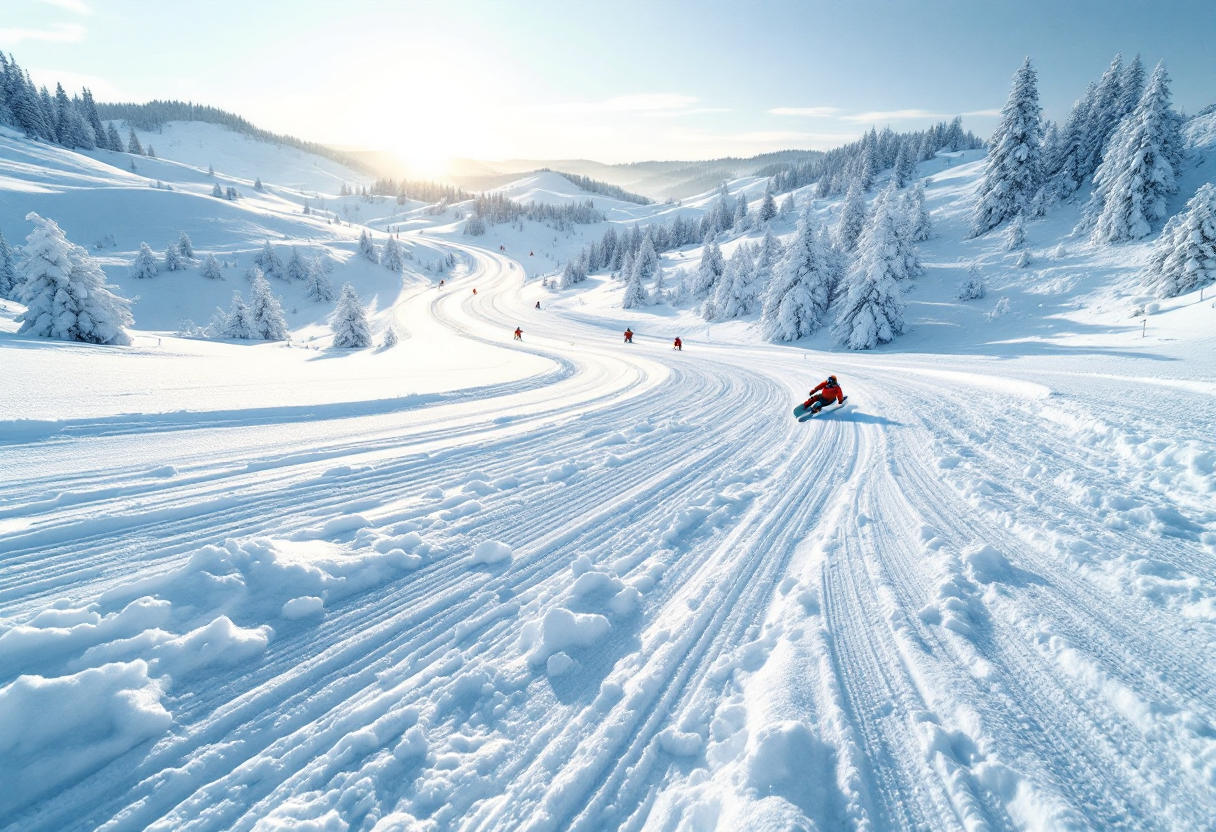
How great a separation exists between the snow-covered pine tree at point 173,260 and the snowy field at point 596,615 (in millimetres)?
46739

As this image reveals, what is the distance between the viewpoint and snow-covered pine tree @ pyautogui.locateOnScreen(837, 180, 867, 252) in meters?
39.7

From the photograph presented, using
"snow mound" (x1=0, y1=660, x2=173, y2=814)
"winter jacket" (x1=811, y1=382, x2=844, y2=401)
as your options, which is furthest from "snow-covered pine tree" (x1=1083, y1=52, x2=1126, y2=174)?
"snow mound" (x1=0, y1=660, x2=173, y2=814)

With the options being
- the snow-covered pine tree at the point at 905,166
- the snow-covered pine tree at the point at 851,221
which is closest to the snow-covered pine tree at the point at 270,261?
the snow-covered pine tree at the point at 851,221

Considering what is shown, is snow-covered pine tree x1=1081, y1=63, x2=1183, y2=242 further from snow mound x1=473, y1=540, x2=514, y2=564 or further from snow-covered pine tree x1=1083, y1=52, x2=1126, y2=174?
snow mound x1=473, y1=540, x2=514, y2=564

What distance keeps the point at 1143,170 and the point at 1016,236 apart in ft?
21.1

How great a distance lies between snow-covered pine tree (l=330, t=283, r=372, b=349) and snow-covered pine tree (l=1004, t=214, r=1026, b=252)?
4520 centimetres

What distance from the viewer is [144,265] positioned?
4206 centimetres

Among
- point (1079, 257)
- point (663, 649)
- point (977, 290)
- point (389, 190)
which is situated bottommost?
point (663, 649)

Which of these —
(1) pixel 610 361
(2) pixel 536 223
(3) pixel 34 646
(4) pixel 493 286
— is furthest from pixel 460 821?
(2) pixel 536 223

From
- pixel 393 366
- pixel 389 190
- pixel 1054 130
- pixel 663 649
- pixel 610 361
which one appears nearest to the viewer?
pixel 663 649

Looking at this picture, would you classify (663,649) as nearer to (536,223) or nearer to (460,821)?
(460,821)

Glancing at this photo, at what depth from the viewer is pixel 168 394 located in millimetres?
8680

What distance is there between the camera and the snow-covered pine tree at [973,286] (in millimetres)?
28969

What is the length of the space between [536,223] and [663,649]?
14610 cm
